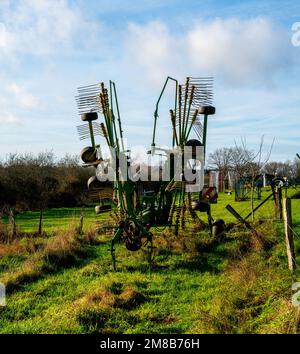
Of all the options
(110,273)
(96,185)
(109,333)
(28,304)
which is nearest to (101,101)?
(96,185)

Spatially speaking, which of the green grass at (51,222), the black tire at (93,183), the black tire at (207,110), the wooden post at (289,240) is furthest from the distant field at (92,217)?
the wooden post at (289,240)

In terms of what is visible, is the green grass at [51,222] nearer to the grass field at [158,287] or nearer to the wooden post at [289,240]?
the grass field at [158,287]

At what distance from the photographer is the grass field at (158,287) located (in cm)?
628

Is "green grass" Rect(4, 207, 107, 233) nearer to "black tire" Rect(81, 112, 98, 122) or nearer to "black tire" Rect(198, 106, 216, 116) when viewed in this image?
"black tire" Rect(81, 112, 98, 122)

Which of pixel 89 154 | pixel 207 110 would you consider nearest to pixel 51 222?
pixel 89 154

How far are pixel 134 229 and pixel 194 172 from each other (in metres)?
1.74

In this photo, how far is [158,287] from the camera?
8.59m

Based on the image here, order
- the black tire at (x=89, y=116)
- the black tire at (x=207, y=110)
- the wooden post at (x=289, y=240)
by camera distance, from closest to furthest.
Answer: the wooden post at (x=289, y=240)
the black tire at (x=89, y=116)
the black tire at (x=207, y=110)

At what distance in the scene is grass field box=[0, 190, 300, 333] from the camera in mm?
6281

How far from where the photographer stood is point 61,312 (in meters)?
6.95

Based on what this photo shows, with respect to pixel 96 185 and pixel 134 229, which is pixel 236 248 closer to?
pixel 134 229

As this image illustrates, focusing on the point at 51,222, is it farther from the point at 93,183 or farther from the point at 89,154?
the point at 89,154
